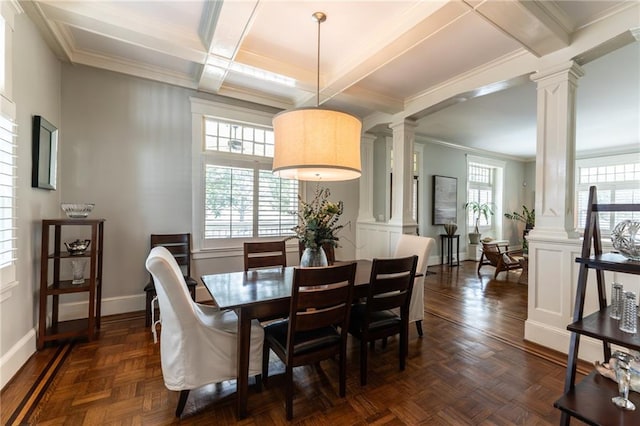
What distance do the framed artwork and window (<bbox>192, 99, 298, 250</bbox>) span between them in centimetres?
363

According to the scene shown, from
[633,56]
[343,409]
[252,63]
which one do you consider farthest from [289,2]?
[633,56]

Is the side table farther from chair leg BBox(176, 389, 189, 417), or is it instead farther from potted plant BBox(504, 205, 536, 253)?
Result: chair leg BBox(176, 389, 189, 417)

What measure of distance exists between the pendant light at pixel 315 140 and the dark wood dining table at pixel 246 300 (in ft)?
2.77

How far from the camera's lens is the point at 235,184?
3793mm

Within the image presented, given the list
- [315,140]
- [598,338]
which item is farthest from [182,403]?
[598,338]

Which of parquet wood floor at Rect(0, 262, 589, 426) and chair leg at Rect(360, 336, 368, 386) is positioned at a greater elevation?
chair leg at Rect(360, 336, 368, 386)

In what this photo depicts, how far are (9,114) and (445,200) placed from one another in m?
6.70

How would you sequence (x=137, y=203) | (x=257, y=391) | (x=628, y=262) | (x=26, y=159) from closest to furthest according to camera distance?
(x=628, y=262) → (x=257, y=391) → (x=26, y=159) → (x=137, y=203)

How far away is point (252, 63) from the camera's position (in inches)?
114

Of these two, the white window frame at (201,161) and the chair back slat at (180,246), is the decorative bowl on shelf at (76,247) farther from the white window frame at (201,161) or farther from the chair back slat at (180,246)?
the white window frame at (201,161)

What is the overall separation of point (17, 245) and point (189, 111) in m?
2.17

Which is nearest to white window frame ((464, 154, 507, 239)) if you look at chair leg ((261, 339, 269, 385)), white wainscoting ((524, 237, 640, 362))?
white wainscoting ((524, 237, 640, 362))

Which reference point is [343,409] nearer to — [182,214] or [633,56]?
[182,214]

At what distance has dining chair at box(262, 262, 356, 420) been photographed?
163cm
